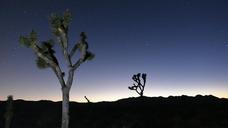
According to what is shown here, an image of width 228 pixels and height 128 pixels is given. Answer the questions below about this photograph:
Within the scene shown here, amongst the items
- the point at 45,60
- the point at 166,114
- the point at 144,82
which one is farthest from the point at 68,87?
the point at 144,82

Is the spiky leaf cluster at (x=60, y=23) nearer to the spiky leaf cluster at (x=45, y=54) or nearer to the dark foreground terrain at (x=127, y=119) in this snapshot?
the spiky leaf cluster at (x=45, y=54)

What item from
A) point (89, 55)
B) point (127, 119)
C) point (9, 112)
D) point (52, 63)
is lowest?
point (127, 119)

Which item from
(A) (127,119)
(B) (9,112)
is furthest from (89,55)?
(B) (9,112)

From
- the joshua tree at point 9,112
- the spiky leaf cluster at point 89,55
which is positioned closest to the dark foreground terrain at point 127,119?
the joshua tree at point 9,112

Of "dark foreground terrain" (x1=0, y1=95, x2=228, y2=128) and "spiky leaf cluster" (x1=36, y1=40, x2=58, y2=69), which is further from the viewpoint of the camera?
"dark foreground terrain" (x1=0, y1=95, x2=228, y2=128)

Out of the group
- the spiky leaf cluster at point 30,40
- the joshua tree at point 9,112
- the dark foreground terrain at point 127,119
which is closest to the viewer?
the spiky leaf cluster at point 30,40

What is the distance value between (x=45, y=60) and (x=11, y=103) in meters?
13.7

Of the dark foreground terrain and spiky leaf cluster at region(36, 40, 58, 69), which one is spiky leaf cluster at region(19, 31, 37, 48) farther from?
the dark foreground terrain

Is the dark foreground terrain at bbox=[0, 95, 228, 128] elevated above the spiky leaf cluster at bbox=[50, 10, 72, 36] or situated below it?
below

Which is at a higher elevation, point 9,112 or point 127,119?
point 9,112

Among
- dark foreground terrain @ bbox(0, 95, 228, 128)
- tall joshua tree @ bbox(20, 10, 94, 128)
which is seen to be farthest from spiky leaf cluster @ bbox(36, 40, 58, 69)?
dark foreground terrain @ bbox(0, 95, 228, 128)

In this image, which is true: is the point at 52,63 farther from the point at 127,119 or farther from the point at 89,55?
the point at 127,119

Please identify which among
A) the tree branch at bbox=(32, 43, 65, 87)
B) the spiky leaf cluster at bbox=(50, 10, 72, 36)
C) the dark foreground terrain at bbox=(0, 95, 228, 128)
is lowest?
the dark foreground terrain at bbox=(0, 95, 228, 128)

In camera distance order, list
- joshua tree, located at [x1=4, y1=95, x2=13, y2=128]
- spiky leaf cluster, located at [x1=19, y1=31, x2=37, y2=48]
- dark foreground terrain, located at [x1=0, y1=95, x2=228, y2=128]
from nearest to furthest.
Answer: spiky leaf cluster, located at [x1=19, y1=31, x2=37, y2=48] → dark foreground terrain, located at [x1=0, y1=95, x2=228, y2=128] → joshua tree, located at [x1=4, y1=95, x2=13, y2=128]
